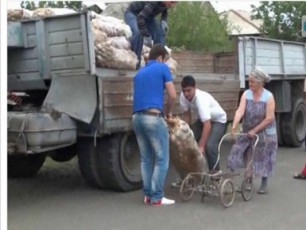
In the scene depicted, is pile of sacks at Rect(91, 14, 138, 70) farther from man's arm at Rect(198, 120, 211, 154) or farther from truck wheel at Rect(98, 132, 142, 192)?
man's arm at Rect(198, 120, 211, 154)

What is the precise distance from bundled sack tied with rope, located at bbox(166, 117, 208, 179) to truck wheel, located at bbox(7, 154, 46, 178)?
2.36 m

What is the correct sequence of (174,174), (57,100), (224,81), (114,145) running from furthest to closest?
(224,81)
(174,174)
(114,145)
(57,100)

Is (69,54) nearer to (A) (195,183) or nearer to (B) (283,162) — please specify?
(A) (195,183)

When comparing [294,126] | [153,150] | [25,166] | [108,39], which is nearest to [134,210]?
[153,150]

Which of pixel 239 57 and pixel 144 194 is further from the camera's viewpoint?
pixel 239 57

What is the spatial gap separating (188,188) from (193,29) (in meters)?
20.2

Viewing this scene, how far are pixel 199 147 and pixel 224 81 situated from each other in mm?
2475

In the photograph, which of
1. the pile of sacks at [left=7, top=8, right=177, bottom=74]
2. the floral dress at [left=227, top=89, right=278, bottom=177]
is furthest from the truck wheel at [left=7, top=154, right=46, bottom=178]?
the floral dress at [left=227, top=89, right=278, bottom=177]

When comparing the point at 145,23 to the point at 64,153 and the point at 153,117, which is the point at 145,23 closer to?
the point at 64,153

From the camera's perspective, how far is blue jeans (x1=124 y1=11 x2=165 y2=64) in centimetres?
781

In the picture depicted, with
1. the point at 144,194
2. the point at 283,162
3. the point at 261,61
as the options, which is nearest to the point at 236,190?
the point at 144,194

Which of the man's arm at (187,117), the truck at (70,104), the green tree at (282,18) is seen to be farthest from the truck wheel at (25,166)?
the green tree at (282,18)

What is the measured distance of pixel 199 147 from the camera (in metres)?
7.03

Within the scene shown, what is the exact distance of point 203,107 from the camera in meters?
7.19
